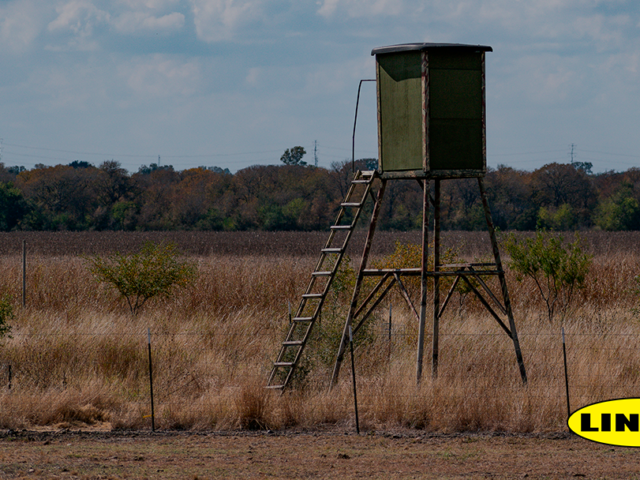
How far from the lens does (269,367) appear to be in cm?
1288

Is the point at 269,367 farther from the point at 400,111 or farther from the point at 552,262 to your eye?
the point at 552,262

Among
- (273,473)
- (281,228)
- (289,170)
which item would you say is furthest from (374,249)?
(289,170)

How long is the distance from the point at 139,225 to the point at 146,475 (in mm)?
72882

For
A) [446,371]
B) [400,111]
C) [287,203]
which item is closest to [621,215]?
[287,203]

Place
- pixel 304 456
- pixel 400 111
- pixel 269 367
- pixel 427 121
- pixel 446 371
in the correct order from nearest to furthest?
pixel 304 456 → pixel 427 121 → pixel 400 111 → pixel 446 371 → pixel 269 367

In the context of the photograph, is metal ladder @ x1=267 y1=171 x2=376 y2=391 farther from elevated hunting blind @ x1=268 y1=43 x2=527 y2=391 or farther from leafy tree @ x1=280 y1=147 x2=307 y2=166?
leafy tree @ x1=280 y1=147 x2=307 y2=166

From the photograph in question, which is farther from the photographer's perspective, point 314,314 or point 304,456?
point 314,314

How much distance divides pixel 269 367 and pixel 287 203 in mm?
70877

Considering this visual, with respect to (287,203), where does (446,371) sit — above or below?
below

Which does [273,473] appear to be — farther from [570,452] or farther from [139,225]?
[139,225]

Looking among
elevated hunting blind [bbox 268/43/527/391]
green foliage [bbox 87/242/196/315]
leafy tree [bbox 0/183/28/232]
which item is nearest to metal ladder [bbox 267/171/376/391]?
elevated hunting blind [bbox 268/43/527/391]

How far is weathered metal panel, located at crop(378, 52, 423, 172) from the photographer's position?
11.4m

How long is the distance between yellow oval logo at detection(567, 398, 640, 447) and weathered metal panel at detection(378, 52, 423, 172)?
415 centimetres

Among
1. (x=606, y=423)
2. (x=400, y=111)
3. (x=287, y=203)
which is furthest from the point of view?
(x=287, y=203)
